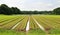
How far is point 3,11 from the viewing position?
333ft

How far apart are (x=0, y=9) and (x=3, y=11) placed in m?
2.03

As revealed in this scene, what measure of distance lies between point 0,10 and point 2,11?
49.6 inches

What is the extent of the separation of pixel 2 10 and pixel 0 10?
5.40 feet

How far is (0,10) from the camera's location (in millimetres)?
99938

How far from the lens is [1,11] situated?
100 metres

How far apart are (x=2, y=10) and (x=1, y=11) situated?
149 cm

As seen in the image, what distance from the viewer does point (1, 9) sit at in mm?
102438

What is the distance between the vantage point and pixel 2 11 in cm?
9988

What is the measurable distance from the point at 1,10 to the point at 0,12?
4.23ft

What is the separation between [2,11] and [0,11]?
1119mm

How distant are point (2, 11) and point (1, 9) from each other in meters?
3.00

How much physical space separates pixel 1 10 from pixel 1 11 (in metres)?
0.60

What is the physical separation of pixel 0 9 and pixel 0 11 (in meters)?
1.87
